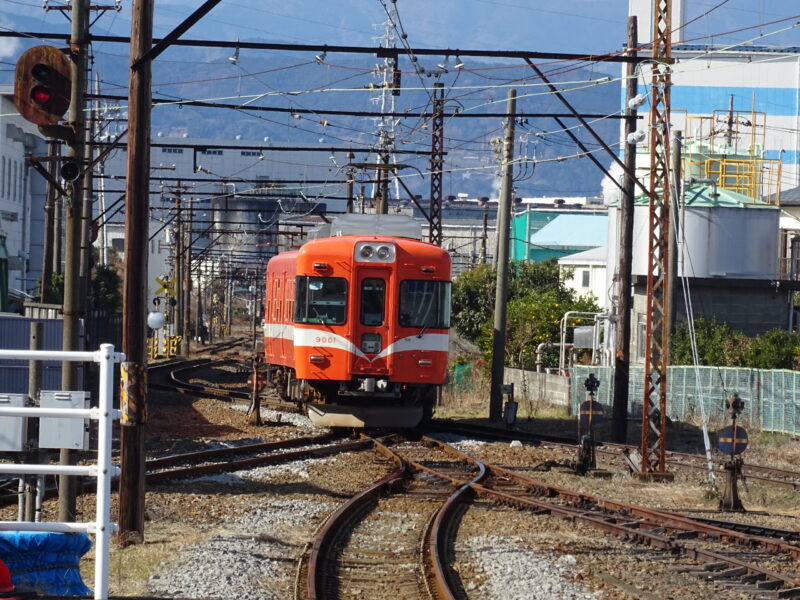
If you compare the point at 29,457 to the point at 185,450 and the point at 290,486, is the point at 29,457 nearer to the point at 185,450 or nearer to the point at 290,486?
the point at 290,486

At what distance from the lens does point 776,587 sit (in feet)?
31.2

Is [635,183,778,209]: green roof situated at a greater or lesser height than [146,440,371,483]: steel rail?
greater

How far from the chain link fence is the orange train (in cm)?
543

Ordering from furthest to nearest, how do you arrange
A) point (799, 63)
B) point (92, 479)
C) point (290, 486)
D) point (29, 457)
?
point (799, 63), point (290, 486), point (92, 479), point (29, 457)

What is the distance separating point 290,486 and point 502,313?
40.1 feet

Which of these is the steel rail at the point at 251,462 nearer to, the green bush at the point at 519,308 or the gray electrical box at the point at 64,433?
the gray electrical box at the point at 64,433

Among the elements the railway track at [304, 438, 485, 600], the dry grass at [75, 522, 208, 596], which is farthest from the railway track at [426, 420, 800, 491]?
the dry grass at [75, 522, 208, 596]

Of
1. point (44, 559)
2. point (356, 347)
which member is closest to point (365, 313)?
point (356, 347)

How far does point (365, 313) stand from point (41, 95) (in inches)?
405

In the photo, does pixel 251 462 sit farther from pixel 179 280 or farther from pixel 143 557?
pixel 179 280

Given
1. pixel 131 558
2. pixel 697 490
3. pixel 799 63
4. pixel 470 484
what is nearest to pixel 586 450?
pixel 697 490

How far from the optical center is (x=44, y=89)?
39.1 feet

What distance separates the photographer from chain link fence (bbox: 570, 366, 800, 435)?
2466 centimetres

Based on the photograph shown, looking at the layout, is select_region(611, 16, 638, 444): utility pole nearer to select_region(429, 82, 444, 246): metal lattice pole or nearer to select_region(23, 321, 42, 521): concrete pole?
select_region(429, 82, 444, 246): metal lattice pole
